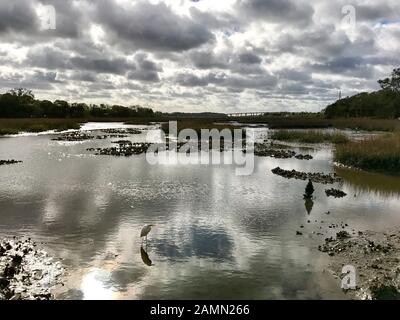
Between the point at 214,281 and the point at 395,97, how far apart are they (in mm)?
118924

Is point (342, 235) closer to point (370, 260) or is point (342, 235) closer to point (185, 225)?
point (370, 260)

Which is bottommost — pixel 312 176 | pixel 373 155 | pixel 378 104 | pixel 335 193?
pixel 335 193

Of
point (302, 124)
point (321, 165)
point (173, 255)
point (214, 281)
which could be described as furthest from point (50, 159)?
point (302, 124)

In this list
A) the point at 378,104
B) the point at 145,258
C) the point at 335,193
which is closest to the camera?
the point at 145,258

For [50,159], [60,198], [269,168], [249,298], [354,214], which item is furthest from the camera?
[50,159]

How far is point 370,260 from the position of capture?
49.4ft

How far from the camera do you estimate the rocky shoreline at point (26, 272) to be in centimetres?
1187

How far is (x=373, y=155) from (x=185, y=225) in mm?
25604

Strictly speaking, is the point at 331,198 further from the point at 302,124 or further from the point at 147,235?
the point at 302,124

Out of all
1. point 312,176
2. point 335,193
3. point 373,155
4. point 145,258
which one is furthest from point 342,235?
point 373,155

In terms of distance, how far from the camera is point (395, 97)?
116188 millimetres

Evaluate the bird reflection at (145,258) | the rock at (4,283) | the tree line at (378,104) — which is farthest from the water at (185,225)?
the tree line at (378,104)

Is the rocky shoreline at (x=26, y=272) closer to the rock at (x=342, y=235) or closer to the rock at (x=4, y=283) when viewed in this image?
the rock at (x=4, y=283)
